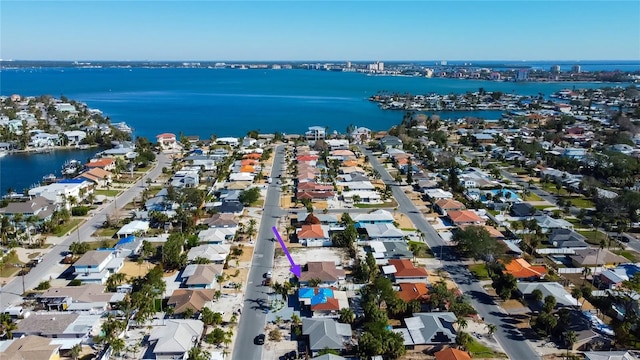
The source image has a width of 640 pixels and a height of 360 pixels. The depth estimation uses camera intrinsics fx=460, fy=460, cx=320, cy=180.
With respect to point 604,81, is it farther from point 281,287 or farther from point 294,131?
point 281,287

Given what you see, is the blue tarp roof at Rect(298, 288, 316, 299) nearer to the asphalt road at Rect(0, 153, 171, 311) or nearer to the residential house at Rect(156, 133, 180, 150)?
the asphalt road at Rect(0, 153, 171, 311)

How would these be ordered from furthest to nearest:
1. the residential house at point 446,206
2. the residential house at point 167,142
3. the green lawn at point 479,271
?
the residential house at point 167,142, the residential house at point 446,206, the green lawn at point 479,271

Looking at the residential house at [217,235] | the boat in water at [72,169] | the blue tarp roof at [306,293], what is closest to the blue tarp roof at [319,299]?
the blue tarp roof at [306,293]

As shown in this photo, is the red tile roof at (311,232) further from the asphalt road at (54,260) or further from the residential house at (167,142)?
the residential house at (167,142)

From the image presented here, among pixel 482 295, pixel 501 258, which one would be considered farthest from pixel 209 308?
pixel 501 258

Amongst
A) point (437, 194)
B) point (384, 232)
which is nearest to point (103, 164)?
point (384, 232)

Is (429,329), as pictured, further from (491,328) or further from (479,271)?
(479,271)

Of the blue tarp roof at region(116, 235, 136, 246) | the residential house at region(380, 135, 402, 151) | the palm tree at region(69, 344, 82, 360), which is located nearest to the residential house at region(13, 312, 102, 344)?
the palm tree at region(69, 344, 82, 360)
